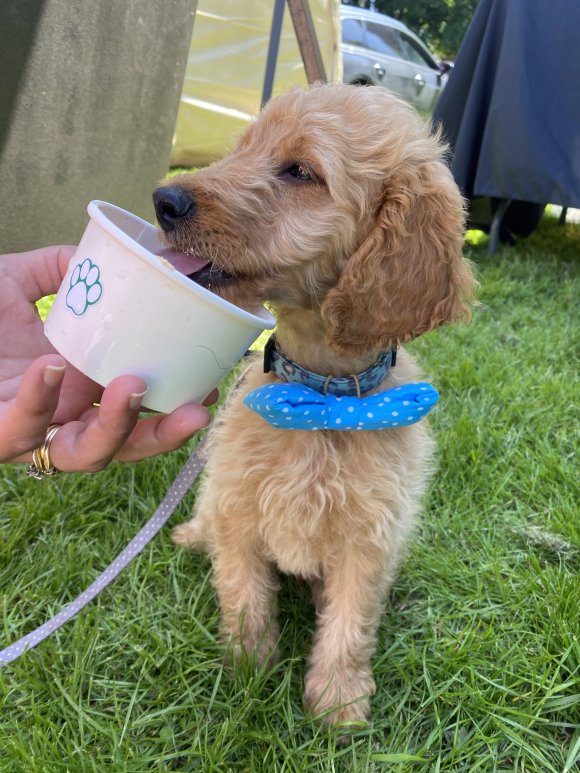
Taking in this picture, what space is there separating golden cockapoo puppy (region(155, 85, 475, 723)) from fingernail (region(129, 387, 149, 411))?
0.38 meters

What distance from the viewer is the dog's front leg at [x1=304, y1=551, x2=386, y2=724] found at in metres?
1.73

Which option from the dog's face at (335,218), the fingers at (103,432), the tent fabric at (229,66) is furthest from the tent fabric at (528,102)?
the fingers at (103,432)

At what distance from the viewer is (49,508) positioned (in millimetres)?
2240

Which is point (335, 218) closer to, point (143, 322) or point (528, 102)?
point (143, 322)

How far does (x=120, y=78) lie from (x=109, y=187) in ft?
2.21

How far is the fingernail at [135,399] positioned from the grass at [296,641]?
0.89 meters

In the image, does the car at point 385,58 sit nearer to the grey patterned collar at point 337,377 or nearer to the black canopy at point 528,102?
the black canopy at point 528,102

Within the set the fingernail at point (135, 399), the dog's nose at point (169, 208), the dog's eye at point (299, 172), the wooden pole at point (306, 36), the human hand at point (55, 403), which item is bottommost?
the human hand at point (55, 403)

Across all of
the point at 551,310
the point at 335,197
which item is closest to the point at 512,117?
the point at 551,310

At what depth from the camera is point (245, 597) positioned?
6.09 feet

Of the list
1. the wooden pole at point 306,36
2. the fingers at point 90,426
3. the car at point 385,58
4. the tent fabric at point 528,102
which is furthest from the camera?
the car at point 385,58

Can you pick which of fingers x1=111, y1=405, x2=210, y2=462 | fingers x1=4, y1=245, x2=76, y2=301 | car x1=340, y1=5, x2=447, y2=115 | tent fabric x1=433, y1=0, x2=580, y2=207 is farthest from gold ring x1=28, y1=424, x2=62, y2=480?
car x1=340, y1=5, x2=447, y2=115

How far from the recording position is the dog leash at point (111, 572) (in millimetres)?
1694

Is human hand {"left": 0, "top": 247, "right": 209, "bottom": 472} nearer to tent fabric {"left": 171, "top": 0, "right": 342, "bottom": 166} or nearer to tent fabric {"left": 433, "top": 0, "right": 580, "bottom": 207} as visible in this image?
tent fabric {"left": 433, "top": 0, "right": 580, "bottom": 207}
